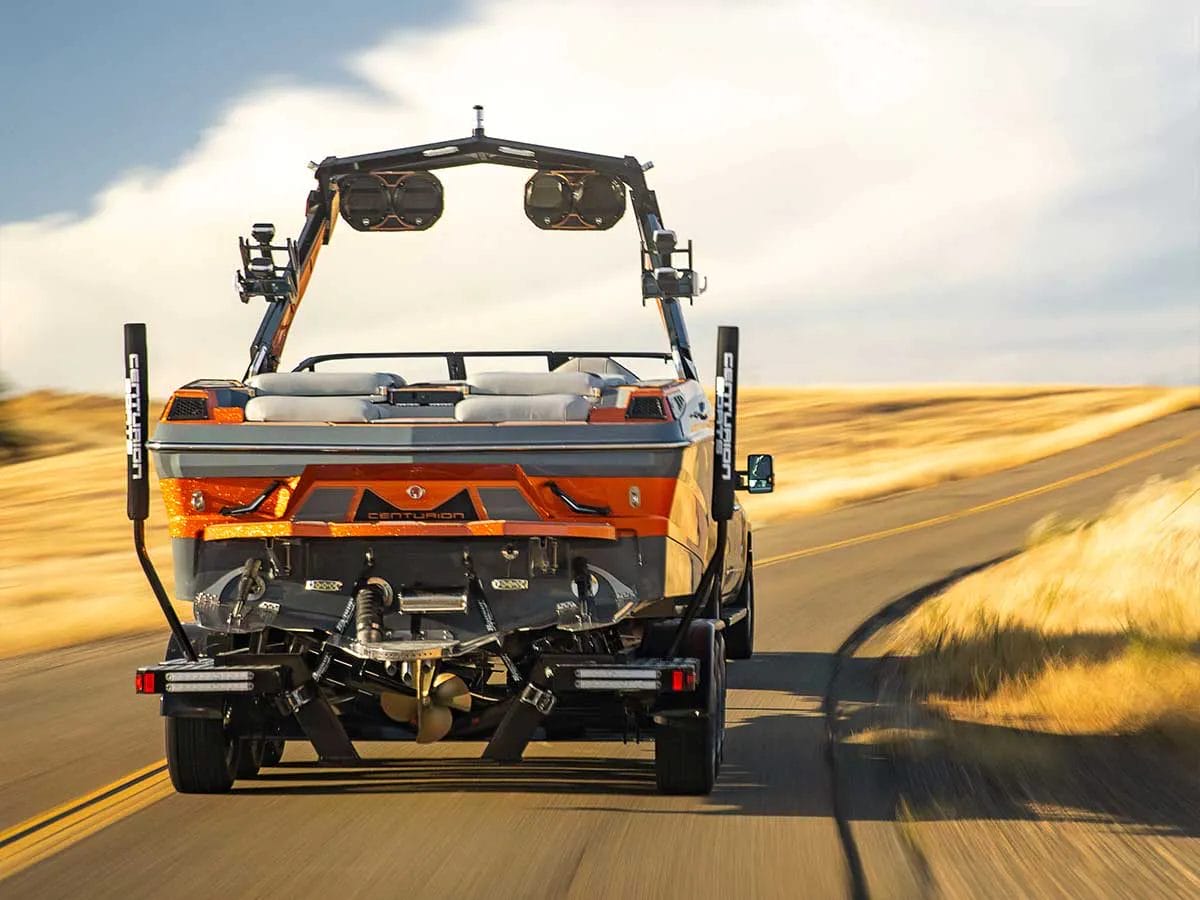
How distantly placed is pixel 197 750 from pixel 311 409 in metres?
1.78

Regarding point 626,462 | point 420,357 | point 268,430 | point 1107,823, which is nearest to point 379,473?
point 268,430

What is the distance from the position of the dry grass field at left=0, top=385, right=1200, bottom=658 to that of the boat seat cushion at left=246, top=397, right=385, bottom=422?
814cm

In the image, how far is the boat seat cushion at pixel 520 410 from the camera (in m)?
7.70

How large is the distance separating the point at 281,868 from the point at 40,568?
61.5 ft

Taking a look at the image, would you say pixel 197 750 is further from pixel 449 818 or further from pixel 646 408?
pixel 646 408

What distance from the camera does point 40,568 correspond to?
79.9 ft

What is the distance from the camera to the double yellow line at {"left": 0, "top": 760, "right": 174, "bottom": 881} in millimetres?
7148

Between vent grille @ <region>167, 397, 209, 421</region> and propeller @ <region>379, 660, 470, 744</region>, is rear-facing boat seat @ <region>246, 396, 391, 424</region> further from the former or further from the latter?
propeller @ <region>379, 660, 470, 744</region>

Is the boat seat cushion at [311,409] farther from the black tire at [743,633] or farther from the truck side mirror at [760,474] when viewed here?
the black tire at [743,633]

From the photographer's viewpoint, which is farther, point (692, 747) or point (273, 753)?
point (273, 753)

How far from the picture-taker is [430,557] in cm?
770

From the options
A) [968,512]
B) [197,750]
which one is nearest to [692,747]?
[197,750]

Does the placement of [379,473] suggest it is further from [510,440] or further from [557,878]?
[557,878]

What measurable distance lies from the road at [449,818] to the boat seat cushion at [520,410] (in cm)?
181
